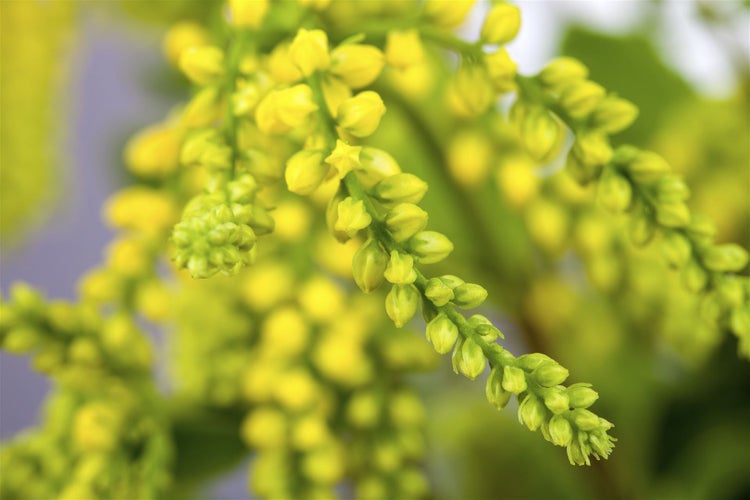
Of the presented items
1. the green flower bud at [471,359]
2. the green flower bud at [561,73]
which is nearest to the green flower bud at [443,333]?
the green flower bud at [471,359]

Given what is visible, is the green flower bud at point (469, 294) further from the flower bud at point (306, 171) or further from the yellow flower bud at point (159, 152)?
the yellow flower bud at point (159, 152)

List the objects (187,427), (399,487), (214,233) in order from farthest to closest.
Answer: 1. (187,427)
2. (399,487)
3. (214,233)

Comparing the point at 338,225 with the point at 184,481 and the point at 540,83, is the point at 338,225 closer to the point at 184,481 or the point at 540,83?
the point at 540,83

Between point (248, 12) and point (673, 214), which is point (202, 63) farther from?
point (673, 214)

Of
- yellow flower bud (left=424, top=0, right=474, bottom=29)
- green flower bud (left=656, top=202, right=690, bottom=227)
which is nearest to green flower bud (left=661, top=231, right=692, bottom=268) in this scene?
green flower bud (left=656, top=202, right=690, bottom=227)

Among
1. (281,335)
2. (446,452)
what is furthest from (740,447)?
(281,335)

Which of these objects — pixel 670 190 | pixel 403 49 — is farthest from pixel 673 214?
pixel 403 49

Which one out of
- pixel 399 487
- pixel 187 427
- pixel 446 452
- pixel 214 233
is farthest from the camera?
pixel 446 452

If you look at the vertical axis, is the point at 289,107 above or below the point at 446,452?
above
